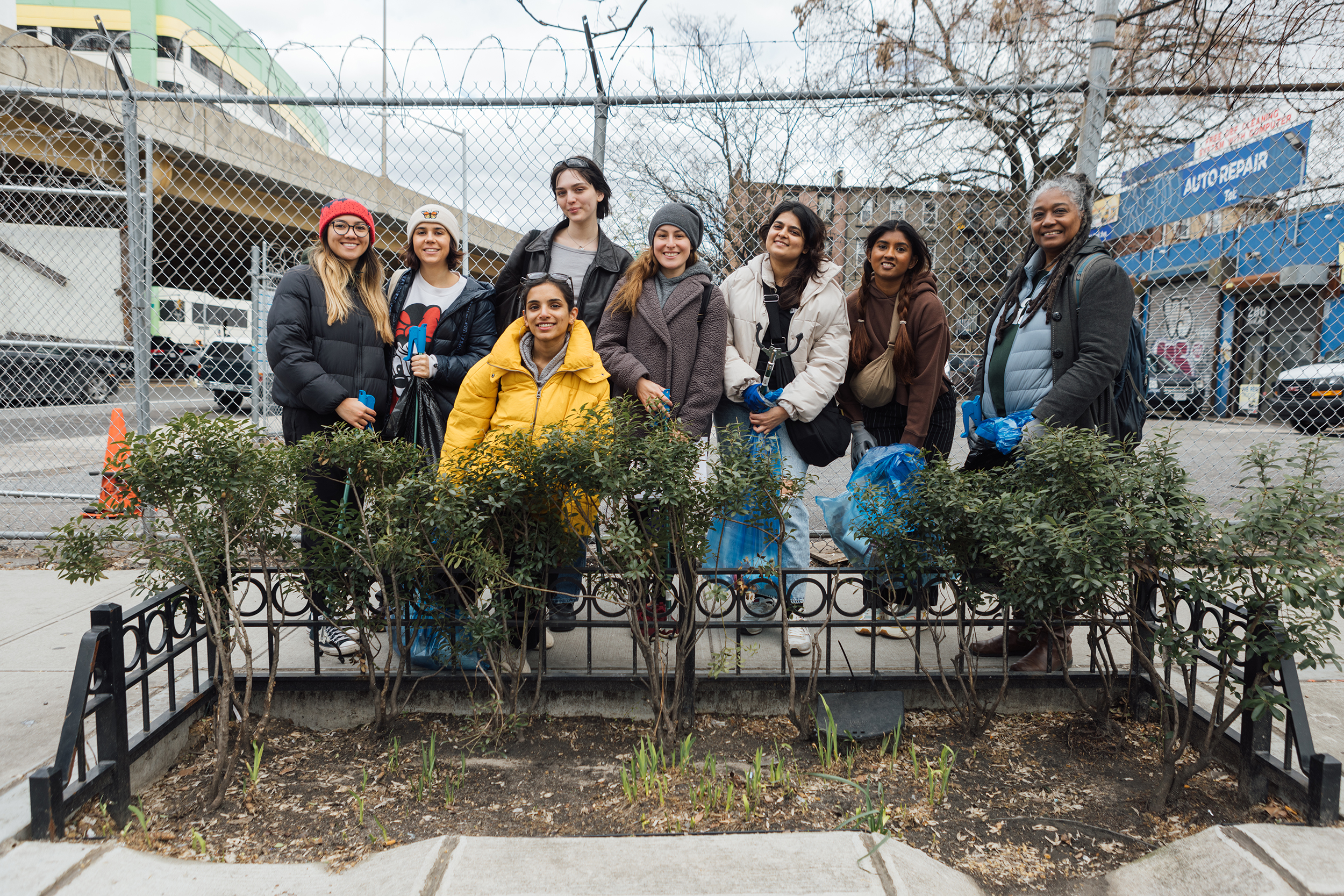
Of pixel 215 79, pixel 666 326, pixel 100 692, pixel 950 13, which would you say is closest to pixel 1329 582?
pixel 666 326

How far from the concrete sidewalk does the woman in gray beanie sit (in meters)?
1.86

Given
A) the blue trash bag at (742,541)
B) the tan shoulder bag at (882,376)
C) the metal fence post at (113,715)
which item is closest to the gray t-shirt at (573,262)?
the blue trash bag at (742,541)

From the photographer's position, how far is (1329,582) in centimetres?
Result: 229

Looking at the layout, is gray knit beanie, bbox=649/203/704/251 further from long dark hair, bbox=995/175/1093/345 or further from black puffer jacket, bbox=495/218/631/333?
long dark hair, bbox=995/175/1093/345

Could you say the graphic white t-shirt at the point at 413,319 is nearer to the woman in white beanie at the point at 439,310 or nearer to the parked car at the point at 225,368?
the woman in white beanie at the point at 439,310

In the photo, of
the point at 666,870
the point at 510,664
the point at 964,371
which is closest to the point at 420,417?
the point at 510,664

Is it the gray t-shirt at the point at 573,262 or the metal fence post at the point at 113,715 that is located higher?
the gray t-shirt at the point at 573,262

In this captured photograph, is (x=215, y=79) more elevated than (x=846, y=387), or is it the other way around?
(x=215, y=79)

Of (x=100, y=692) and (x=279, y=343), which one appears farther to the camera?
(x=279, y=343)

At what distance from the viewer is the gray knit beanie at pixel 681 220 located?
3719 millimetres

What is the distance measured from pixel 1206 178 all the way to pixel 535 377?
6194mm

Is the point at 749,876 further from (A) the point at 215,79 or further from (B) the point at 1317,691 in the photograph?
(A) the point at 215,79

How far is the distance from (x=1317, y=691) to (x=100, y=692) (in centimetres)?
456

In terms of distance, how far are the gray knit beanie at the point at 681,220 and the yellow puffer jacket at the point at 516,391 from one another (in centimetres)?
66
